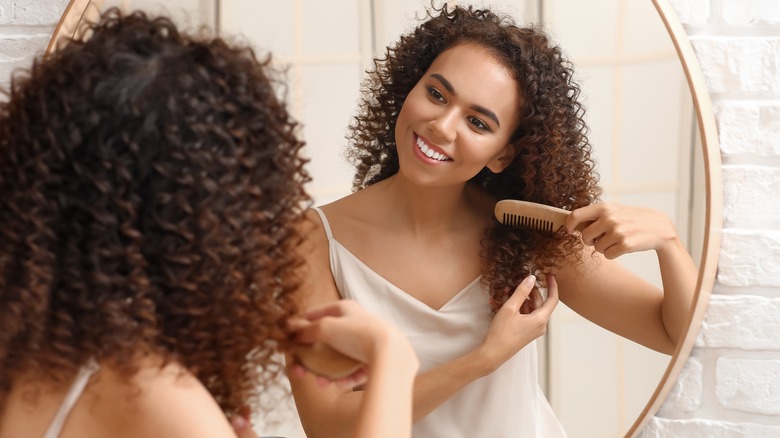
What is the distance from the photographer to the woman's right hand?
0.86m

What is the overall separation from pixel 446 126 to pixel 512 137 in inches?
2.9

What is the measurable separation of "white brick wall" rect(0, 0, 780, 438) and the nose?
0.34 meters

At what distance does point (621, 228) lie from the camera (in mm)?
898

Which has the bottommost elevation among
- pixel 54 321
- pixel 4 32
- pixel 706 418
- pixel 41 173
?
pixel 706 418

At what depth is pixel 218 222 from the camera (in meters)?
0.62

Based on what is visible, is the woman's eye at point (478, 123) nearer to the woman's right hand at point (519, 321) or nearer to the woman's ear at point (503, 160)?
the woman's ear at point (503, 160)

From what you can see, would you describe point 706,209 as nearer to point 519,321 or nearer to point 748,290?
point 748,290

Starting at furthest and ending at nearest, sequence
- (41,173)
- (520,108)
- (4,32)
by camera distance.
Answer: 1. (4,32)
2. (520,108)
3. (41,173)

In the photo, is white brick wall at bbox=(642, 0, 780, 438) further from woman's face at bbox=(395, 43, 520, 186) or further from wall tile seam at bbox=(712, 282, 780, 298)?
woman's face at bbox=(395, 43, 520, 186)

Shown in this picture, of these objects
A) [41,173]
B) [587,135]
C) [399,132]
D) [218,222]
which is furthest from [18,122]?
[587,135]

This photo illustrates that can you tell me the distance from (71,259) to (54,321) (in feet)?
0.16

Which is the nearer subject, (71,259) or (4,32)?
(71,259)

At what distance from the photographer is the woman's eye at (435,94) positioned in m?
0.83

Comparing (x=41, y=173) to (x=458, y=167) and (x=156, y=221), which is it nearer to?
(x=156, y=221)
